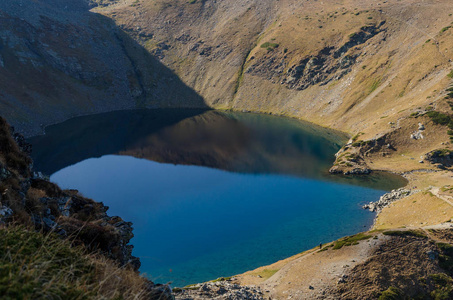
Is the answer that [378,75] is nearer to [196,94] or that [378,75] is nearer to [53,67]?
[196,94]

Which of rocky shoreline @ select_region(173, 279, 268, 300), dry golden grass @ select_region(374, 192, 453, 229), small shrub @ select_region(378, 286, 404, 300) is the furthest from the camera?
dry golden grass @ select_region(374, 192, 453, 229)

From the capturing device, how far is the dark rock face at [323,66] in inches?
5945

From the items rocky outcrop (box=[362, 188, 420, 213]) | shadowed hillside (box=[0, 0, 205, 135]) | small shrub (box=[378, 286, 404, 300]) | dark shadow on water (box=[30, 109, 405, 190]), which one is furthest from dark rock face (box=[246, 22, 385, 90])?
small shrub (box=[378, 286, 404, 300])

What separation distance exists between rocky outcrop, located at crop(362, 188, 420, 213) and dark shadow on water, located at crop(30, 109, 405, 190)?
6509 mm

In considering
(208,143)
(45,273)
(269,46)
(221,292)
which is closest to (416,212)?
(221,292)

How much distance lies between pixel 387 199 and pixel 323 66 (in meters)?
107

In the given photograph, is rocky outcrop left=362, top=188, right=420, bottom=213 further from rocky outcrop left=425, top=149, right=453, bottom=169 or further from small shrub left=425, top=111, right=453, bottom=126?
small shrub left=425, top=111, right=453, bottom=126

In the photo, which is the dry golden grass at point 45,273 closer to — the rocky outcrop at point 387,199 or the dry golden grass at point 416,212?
the dry golden grass at point 416,212

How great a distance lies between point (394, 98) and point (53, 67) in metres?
155

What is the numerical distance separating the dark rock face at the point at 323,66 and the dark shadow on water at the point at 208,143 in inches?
1066

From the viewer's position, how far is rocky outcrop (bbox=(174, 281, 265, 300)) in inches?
1187

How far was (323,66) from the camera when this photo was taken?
156625 millimetres

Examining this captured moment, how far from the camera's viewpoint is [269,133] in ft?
402

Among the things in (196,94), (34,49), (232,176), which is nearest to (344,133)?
(232,176)
